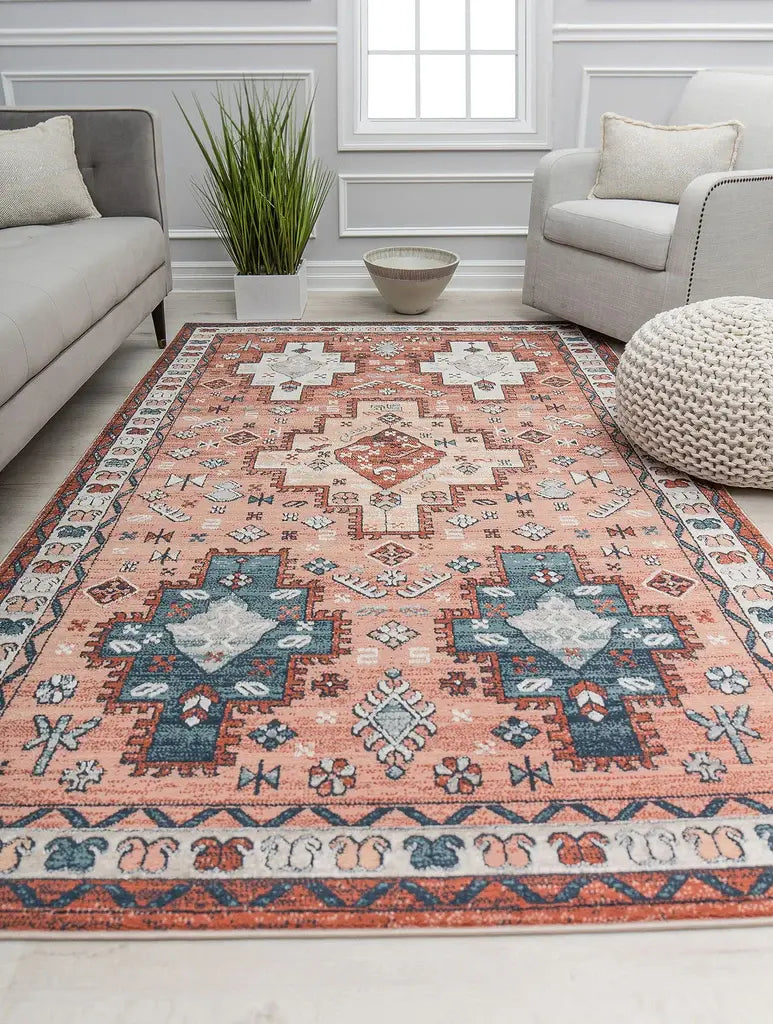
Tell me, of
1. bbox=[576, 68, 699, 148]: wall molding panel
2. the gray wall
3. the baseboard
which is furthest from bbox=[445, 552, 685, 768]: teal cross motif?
bbox=[576, 68, 699, 148]: wall molding panel

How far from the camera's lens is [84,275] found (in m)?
2.26

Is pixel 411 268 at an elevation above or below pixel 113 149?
below

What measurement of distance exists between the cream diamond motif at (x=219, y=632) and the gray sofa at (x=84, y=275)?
1.90 ft

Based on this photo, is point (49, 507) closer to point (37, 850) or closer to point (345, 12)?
point (37, 850)

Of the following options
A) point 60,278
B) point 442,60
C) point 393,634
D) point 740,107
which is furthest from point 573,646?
point 442,60

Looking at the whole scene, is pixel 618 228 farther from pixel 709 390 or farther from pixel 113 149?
pixel 113 149

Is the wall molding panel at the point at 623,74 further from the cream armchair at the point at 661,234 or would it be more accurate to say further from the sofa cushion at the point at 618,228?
the sofa cushion at the point at 618,228

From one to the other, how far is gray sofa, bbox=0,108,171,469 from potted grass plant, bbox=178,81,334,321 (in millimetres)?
294

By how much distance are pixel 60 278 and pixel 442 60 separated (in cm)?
226

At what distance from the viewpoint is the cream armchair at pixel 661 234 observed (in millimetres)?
2551

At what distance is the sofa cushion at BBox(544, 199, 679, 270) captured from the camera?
8.82ft

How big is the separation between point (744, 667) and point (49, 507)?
143 cm

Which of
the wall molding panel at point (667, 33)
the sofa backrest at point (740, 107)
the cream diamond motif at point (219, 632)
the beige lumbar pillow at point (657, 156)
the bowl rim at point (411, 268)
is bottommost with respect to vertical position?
the cream diamond motif at point (219, 632)

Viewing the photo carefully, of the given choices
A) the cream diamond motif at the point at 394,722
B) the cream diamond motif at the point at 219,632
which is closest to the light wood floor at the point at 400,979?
the cream diamond motif at the point at 394,722
